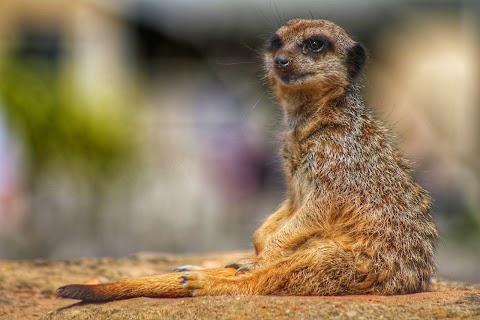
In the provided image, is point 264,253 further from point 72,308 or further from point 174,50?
point 174,50

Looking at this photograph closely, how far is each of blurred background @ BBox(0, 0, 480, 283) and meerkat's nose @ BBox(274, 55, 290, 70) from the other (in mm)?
627

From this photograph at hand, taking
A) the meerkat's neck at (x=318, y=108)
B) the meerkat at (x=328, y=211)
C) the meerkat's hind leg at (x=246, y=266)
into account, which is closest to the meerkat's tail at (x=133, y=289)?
the meerkat at (x=328, y=211)

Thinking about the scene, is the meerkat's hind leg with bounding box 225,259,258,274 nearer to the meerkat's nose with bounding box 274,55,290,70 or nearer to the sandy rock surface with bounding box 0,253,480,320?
the sandy rock surface with bounding box 0,253,480,320

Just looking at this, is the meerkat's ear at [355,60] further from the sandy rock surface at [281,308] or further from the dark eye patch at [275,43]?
the sandy rock surface at [281,308]

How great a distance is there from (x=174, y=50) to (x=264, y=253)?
12.6 m

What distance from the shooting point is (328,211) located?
4098 millimetres

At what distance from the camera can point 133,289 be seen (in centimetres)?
398

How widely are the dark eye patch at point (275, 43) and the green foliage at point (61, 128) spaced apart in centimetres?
504

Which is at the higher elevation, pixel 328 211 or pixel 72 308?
pixel 328 211

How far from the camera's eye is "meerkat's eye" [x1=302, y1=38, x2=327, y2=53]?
4.57 meters

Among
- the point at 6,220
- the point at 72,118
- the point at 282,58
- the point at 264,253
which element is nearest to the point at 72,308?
the point at 264,253

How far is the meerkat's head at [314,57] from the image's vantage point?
4.50 meters

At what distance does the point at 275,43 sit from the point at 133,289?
175 cm

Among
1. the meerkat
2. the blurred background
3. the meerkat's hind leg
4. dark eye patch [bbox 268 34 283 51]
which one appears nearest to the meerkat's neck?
the meerkat
